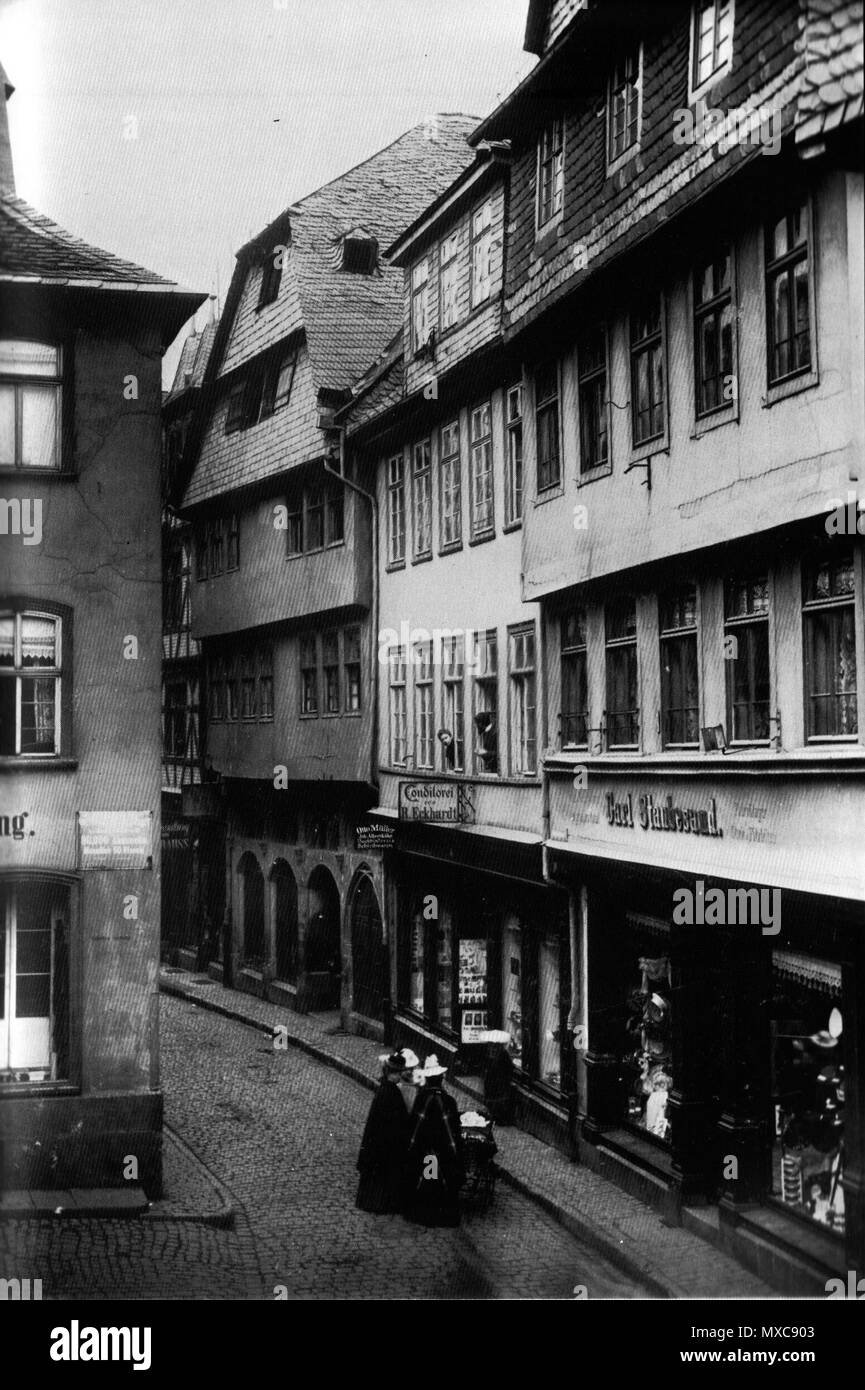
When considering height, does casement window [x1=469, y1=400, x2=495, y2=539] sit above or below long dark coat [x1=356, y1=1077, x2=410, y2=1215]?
above

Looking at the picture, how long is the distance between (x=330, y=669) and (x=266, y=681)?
320 centimetres

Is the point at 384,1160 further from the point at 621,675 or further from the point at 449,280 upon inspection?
the point at 449,280

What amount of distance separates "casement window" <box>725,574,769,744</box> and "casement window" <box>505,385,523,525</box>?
6.15 m

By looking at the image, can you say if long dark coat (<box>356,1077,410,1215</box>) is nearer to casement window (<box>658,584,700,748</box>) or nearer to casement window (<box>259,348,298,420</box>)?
casement window (<box>658,584,700,748</box>)

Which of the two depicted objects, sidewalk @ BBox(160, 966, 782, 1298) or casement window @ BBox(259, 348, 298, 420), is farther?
casement window @ BBox(259, 348, 298, 420)

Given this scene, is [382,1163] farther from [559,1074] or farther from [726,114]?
[726,114]

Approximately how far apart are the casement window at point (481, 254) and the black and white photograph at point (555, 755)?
73 mm

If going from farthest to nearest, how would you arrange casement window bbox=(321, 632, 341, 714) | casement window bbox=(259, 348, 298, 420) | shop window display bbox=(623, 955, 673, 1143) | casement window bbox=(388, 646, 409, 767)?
casement window bbox=(259, 348, 298, 420) < casement window bbox=(321, 632, 341, 714) < casement window bbox=(388, 646, 409, 767) < shop window display bbox=(623, 955, 673, 1143)

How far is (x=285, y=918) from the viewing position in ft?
98.8

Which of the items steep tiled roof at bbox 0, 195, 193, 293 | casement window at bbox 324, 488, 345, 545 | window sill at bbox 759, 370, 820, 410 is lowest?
window sill at bbox 759, 370, 820, 410

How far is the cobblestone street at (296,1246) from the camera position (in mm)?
12172

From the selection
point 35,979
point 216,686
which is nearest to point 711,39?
point 35,979

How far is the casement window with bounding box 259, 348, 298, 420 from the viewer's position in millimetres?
27486

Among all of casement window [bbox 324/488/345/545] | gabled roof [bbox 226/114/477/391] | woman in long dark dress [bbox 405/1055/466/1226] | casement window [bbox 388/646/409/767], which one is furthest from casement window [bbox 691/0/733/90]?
casement window [bbox 324/488/345/545]
